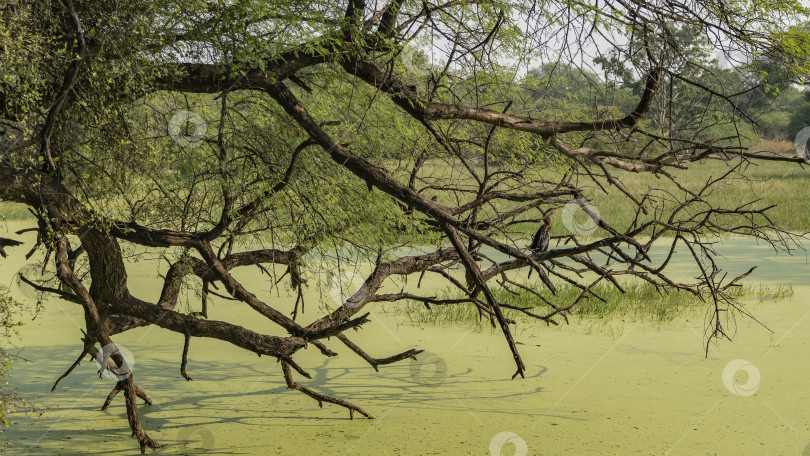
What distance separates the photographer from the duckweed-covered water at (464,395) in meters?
5.22

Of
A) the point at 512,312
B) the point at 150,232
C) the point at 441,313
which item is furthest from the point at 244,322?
the point at 150,232

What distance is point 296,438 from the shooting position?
212 inches

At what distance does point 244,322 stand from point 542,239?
14.9ft
